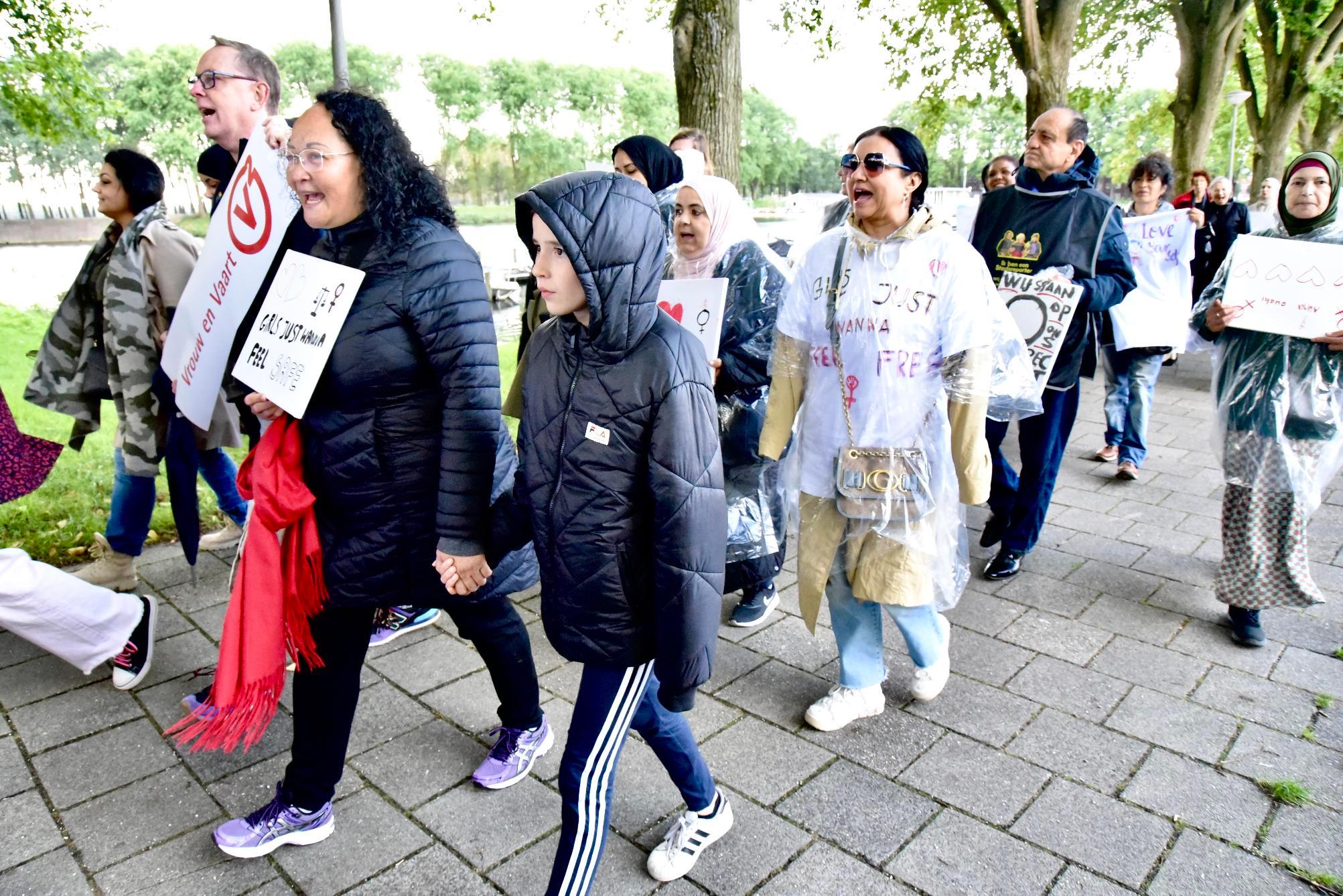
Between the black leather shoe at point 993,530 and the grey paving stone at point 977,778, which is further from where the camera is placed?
the black leather shoe at point 993,530

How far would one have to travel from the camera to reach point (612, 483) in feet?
6.15

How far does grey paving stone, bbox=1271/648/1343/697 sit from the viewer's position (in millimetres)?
3254

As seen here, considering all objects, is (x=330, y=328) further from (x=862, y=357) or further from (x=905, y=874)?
(x=905, y=874)

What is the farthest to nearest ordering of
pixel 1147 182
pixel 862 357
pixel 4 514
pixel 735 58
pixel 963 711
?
pixel 735 58
pixel 1147 182
pixel 4 514
pixel 963 711
pixel 862 357

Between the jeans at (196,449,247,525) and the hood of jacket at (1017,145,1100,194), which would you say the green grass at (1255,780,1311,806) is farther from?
the jeans at (196,449,247,525)

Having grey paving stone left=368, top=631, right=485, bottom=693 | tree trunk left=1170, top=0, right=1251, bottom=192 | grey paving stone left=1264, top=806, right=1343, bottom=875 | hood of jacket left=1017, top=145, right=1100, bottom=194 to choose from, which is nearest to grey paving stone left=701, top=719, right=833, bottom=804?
grey paving stone left=368, top=631, right=485, bottom=693

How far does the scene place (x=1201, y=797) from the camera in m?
2.63

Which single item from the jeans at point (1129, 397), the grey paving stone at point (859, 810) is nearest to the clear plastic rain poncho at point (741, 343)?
the grey paving stone at point (859, 810)

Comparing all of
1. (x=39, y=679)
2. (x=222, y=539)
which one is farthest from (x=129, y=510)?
(x=222, y=539)

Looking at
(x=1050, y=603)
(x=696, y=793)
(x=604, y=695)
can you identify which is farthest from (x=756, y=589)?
(x=604, y=695)

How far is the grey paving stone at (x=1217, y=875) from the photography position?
7.43 ft

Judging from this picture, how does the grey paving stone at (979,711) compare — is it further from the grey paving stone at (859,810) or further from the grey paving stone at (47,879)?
the grey paving stone at (47,879)

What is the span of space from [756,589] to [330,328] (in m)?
2.31

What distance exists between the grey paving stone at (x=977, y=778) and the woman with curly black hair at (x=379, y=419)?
153 centimetres
